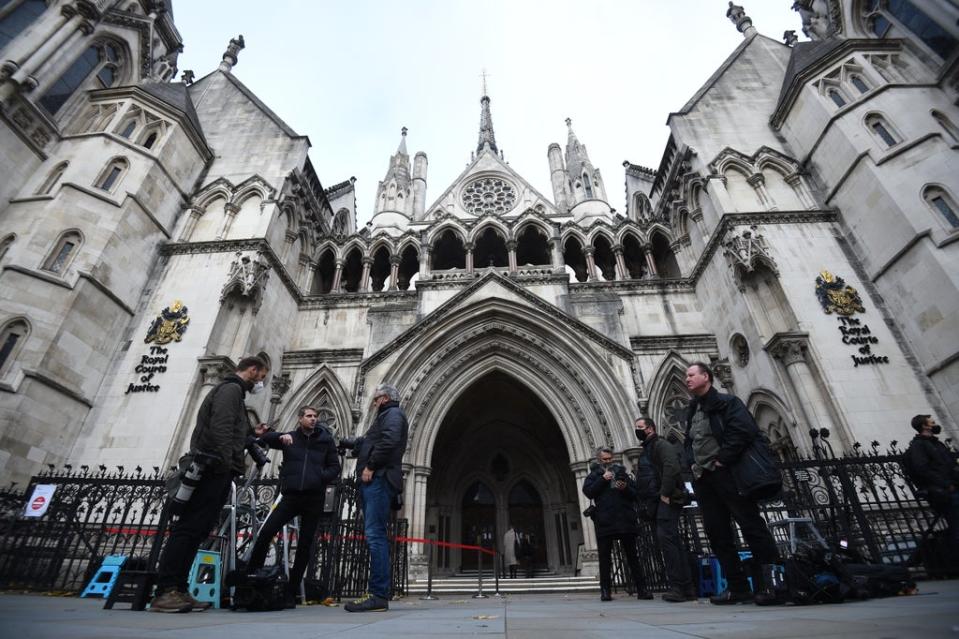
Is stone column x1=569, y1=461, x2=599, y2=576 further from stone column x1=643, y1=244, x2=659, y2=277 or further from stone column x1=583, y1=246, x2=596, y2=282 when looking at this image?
stone column x1=643, y1=244, x2=659, y2=277

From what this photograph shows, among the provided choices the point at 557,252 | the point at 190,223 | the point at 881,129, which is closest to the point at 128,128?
the point at 190,223

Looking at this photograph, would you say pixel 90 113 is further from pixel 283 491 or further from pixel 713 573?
pixel 713 573

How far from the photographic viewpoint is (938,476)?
5.60 m

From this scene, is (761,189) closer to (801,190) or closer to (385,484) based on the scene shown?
(801,190)

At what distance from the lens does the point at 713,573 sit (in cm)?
625

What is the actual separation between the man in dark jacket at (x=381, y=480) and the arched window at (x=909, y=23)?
17750mm

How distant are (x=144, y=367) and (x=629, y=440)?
1269 centimetres

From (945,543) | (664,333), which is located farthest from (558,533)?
(945,543)

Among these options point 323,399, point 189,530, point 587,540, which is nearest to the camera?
point 189,530

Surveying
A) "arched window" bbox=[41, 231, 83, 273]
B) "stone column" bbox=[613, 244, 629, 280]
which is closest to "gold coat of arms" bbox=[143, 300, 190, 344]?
"arched window" bbox=[41, 231, 83, 273]

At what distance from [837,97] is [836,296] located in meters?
6.71

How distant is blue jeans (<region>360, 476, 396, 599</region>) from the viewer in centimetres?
392

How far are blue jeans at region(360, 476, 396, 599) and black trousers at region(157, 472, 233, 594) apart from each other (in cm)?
122

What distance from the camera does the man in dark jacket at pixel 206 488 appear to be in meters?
3.44
